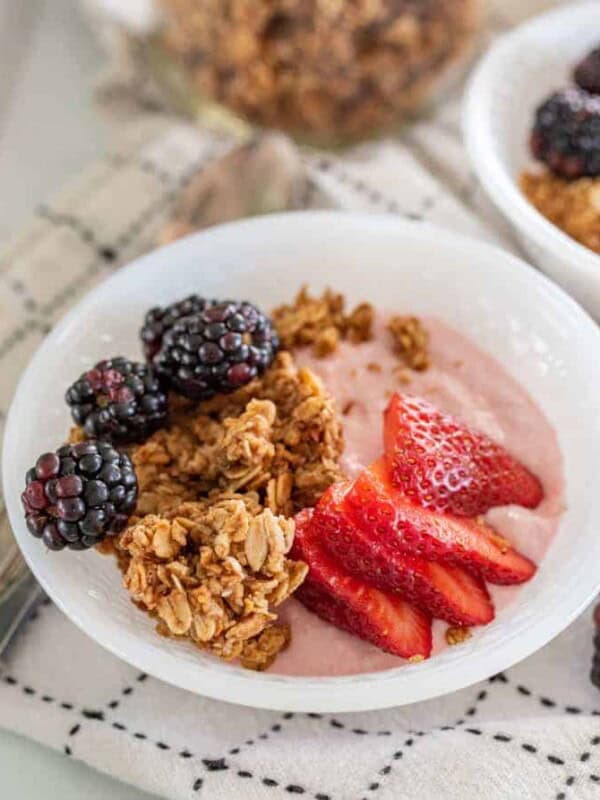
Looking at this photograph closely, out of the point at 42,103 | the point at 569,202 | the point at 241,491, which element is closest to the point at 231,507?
the point at 241,491

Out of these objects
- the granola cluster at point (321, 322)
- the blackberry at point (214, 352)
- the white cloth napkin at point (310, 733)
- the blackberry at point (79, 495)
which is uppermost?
the blackberry at point (79, 495)

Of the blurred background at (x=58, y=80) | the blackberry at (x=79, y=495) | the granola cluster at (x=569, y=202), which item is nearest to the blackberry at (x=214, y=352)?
the blackberry at (x=79, y=495)

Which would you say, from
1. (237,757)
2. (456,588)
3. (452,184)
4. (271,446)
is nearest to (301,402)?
(271,446)

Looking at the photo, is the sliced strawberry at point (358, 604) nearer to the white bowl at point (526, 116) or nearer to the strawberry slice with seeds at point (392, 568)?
the strawberry slice with seeds at point (392, 568)

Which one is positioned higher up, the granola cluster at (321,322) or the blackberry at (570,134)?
the granola cluster at (321,322)

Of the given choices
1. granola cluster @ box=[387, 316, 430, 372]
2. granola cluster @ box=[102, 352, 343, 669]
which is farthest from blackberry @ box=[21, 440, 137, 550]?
granola cluster @ box=[387, 316, 430, 372]

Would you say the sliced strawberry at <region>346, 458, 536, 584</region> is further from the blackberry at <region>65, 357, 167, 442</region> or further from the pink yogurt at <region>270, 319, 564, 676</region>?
the blackberry at <region>65, 357, 167, 442</region>

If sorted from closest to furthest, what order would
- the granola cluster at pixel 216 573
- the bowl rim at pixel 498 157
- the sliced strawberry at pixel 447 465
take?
the granola cluster at pixel 216 573, the sliced strawberry at pixel 447 465, the bowl rim at pixel 498 157
